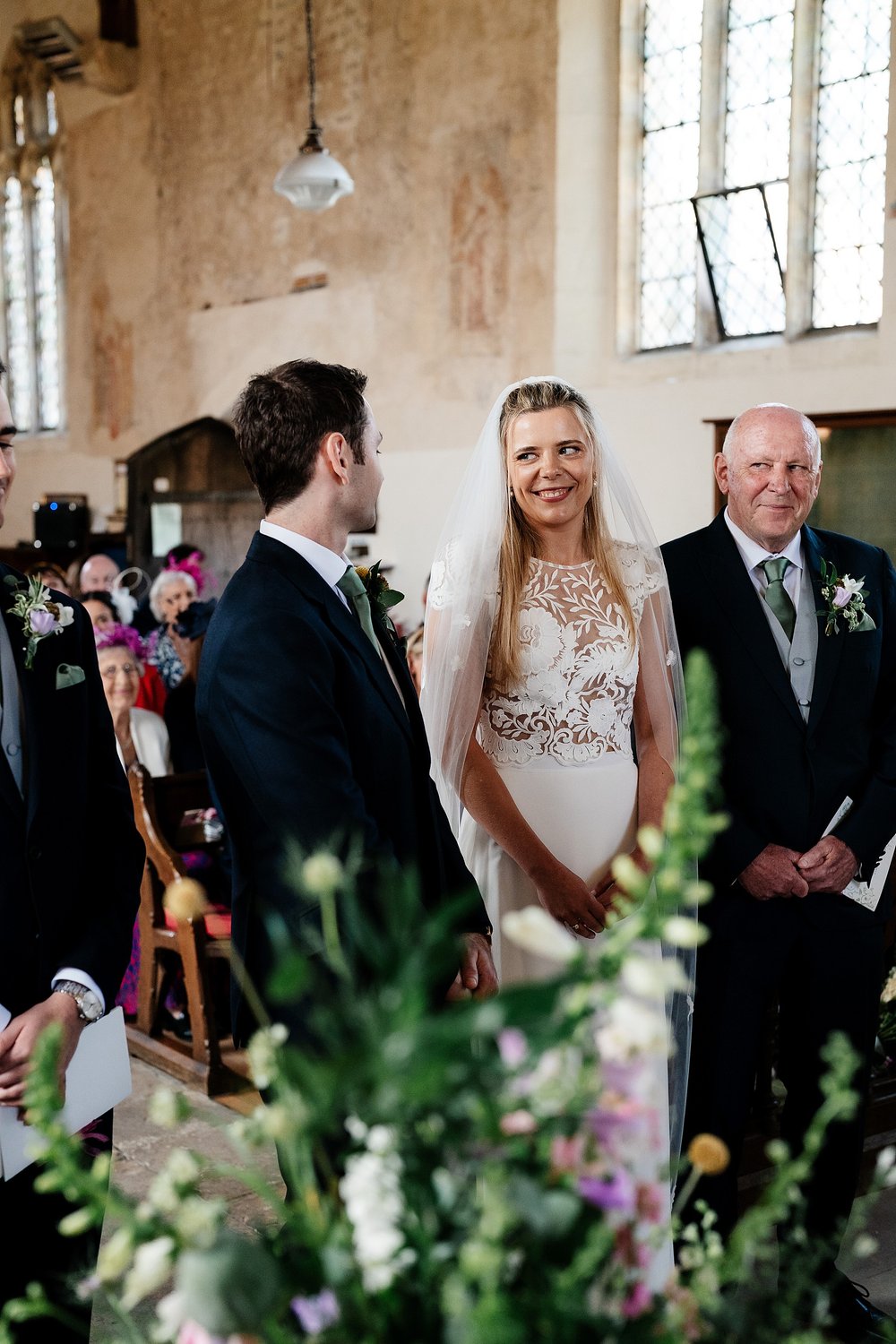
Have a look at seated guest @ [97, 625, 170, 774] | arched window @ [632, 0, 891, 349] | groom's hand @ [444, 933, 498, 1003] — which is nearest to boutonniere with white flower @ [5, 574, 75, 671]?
groom's hand @ [444, 933, 498, 1003]

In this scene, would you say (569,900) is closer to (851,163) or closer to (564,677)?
(564,677)

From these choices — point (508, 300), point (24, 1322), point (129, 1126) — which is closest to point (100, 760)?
point (24, 1322)

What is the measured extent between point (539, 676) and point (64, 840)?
3.87 ft

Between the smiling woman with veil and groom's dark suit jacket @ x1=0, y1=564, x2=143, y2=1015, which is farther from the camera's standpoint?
the smiling woman with veil

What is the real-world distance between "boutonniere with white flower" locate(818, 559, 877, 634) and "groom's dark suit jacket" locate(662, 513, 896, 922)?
19mm

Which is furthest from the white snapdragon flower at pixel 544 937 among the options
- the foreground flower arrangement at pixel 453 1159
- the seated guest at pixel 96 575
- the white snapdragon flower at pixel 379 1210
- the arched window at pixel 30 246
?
the arched window at pixel 30 246

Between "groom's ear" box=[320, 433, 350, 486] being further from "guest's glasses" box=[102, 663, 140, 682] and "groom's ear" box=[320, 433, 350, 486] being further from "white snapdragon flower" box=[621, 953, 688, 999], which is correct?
"guest's glasses" box=[102, 663, 140, 682]

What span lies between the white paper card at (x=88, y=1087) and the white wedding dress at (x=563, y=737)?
1.02 m

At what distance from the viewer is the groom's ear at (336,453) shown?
221cm

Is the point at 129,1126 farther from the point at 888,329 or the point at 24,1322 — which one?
the point at 888,329

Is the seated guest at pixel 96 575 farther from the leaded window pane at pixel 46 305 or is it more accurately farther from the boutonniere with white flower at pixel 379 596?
the leaded window pane at pixel 46 305

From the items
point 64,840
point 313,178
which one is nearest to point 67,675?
point 64,840

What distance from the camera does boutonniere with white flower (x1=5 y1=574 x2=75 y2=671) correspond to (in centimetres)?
207

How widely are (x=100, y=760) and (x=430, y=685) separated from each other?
0.86m
